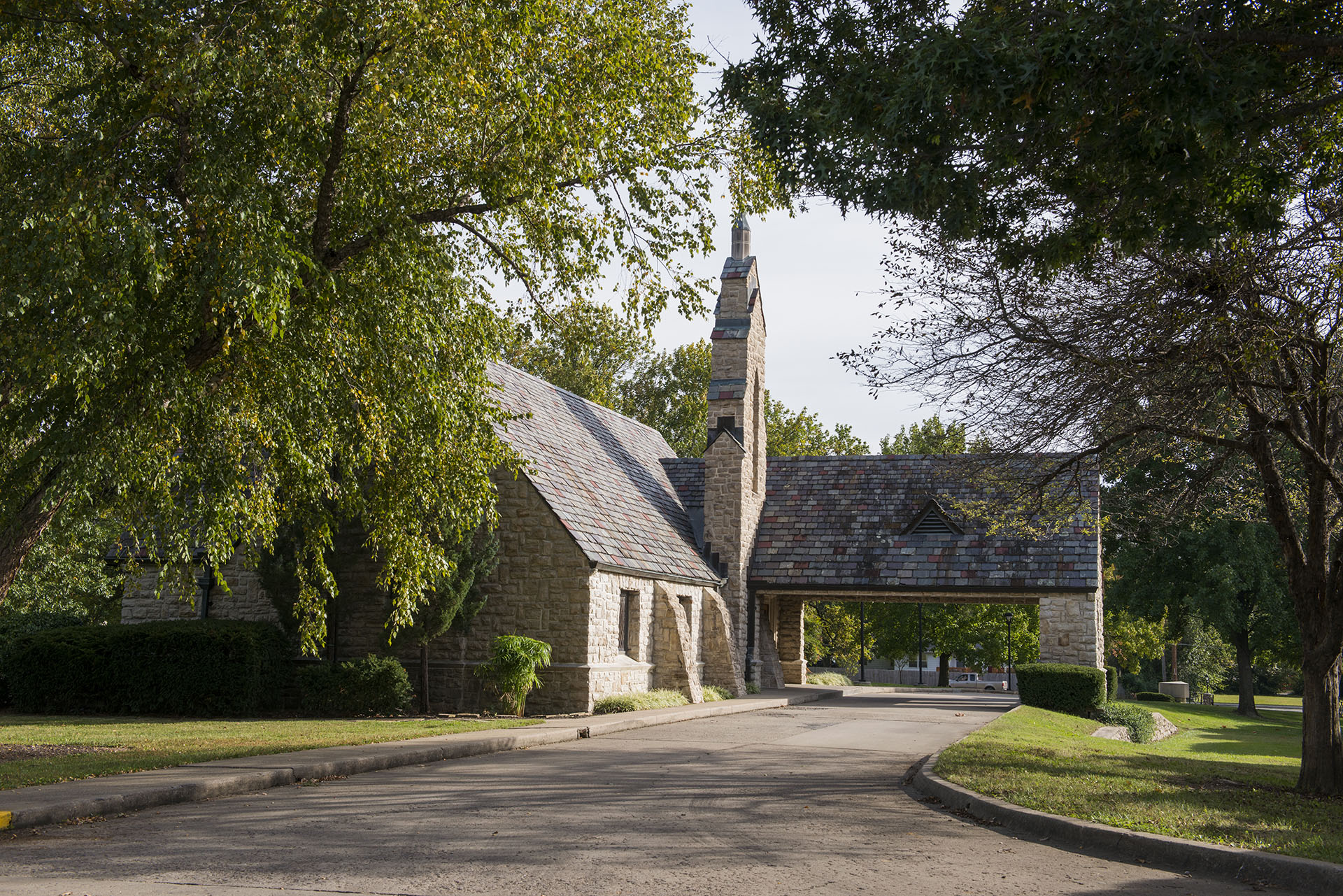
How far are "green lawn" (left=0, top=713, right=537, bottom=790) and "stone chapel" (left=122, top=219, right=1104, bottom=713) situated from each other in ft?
8.95

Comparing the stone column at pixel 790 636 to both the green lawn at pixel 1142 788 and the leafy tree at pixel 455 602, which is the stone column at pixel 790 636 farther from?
the leafy tree at pixel 455 602

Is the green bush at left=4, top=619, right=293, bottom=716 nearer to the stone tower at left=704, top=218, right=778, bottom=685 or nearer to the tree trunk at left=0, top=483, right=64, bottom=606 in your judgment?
the tree trunk at left=0, top=483, right=64, bottom=606

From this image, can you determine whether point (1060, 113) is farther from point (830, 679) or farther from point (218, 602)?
point (830, 679)

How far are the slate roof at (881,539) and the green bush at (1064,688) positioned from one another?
245cm

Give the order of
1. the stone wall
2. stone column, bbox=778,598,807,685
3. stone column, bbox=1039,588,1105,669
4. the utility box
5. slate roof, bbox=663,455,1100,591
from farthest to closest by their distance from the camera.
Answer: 1. the utility box
2. stone column, bbox=778,598,807,685
3. slate roof, bbox=663,455,1100,591
4. stone column, bbox=1039,588,1105,669
5. the stone wall

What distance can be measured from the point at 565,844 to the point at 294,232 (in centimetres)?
689

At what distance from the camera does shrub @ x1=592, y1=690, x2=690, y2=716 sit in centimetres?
1981

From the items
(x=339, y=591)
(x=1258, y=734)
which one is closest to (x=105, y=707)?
(x=339, y=591)

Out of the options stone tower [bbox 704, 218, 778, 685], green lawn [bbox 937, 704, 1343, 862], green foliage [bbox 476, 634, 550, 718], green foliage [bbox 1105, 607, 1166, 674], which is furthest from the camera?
green foliage [bbox 1105, 607, 1166, 674]

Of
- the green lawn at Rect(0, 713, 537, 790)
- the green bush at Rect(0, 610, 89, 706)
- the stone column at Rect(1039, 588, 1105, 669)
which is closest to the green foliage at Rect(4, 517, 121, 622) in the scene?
the green bush at Rect(0, 610, 89, 706)

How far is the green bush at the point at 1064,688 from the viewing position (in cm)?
2462

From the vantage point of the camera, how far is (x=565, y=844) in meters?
7.66

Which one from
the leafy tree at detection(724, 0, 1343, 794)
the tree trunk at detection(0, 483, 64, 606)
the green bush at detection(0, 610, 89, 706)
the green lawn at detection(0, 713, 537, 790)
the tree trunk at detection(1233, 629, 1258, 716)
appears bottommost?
the tree trunk at detection(1233, 629, 1258, 716)

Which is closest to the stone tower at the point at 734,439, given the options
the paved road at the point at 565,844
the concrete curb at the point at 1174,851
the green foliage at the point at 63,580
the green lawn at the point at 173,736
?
the green lawn at the point at 173,736
